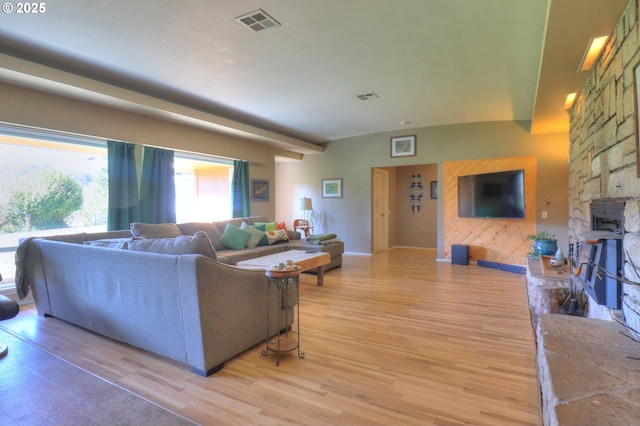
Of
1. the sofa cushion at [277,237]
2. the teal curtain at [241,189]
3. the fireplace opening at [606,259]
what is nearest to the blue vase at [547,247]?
the fireplace opening at [606,259]

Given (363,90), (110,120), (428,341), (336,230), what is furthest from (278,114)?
(428,341)

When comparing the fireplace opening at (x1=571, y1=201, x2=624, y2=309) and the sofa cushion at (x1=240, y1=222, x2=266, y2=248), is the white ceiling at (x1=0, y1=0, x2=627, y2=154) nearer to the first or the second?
the fireplace opening at (x1=571, y1=201, x2=624, y2=309)

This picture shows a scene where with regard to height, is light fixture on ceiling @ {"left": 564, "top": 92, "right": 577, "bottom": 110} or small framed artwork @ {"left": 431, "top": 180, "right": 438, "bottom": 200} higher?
light fixture on ceiling @ {"left": 564, "top": 92, "right": 577, "bottom": 110}

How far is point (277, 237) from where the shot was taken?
595cm

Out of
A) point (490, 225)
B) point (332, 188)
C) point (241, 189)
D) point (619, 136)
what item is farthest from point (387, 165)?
point (619, 136)

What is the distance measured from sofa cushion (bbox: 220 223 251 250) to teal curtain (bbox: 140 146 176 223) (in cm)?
94

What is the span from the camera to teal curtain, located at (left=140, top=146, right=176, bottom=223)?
506 centimetres

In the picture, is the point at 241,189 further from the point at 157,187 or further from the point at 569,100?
the point at 569,100

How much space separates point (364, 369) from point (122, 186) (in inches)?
167

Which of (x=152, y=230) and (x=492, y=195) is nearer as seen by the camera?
(x=152, y=230)

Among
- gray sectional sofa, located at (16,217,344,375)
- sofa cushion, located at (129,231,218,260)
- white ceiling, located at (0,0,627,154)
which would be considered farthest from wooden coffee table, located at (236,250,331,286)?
white ceiling, located at (0,0,627,154)

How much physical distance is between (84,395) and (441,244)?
6.39 meters

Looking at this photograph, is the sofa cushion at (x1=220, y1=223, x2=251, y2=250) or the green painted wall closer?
the sofa cushion at (x1=220, y1=223, x2=251, y2=250)

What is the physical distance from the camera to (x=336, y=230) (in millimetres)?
8281
